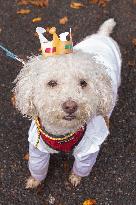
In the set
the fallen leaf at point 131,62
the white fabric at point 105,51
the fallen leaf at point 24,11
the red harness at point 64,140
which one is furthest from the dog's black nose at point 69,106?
the fallen leaf at point 24,11

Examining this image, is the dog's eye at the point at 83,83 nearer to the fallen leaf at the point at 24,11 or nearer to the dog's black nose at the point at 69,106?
the dog's black nose at the point at 69,106

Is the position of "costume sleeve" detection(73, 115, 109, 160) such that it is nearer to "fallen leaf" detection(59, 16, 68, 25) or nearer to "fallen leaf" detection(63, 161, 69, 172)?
"fallen leaf" detection(63, 161, 69, 172)

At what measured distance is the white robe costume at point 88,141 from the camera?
3500 mm

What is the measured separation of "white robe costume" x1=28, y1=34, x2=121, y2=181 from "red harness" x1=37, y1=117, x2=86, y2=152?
0.04 m

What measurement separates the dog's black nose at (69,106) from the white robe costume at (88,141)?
2.06 ft

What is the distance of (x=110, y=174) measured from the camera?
4.15m

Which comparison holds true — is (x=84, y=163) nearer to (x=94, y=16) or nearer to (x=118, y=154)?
(x=118, y=154)

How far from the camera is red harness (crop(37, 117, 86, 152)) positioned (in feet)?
11.2

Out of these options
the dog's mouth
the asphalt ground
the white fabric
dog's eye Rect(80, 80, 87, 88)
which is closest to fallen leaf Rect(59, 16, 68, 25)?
the asphalt ground

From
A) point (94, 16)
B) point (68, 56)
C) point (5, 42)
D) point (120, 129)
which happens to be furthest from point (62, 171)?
point (94, 16)

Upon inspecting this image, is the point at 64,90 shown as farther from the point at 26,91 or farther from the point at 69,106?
the point at 26,91

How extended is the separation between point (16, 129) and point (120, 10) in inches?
89.3

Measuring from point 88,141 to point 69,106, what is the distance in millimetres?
749

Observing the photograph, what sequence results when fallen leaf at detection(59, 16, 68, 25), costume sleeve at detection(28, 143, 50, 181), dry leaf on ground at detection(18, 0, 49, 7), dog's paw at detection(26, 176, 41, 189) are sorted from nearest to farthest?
costume sleeve at detection(28, 143, 50, 181) → dog's paw at detection(26, 176, 41, 189) → fallen leaf at detection(59, 16, 68, 25) → dry leaf on ground at detection(18, 0, 49, 7)
